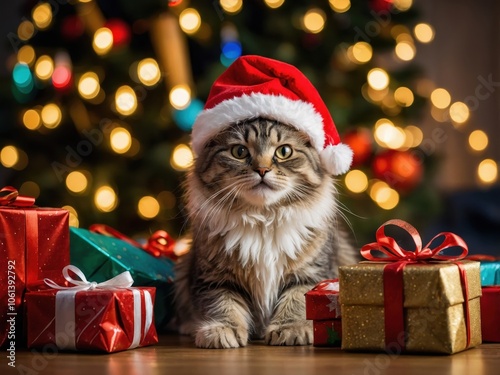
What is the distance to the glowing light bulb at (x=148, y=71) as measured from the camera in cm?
330

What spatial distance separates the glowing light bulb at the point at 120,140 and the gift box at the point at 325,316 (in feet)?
6.08

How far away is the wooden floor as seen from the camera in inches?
52.5

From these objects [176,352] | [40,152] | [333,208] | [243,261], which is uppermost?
[40,152]

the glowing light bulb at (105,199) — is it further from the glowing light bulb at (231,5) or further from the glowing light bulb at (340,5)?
the glowing light bulb at (340,5)

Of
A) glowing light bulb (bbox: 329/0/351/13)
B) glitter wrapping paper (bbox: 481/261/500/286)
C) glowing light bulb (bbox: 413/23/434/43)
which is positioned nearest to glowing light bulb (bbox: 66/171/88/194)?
glowing light bulb (bbox: 329/0/351/13)

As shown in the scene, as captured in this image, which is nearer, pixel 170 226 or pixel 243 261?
pixel 243 261

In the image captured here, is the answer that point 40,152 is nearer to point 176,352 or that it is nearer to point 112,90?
point 112,90

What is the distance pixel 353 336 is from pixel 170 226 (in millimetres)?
1946

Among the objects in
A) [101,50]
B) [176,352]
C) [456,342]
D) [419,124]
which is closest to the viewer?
[456,342]

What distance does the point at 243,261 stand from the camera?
1768 millimetres

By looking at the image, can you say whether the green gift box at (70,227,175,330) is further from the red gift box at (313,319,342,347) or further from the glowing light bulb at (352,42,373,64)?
the glowing light bulb at (352,42,373,64)

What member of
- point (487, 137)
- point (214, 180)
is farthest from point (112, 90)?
point (487, 137)

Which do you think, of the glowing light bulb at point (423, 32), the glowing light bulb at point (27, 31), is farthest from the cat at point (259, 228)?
the glowing light bulb at point (423, 32)

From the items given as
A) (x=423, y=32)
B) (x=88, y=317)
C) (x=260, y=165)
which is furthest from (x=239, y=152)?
(x=423, y=32)
